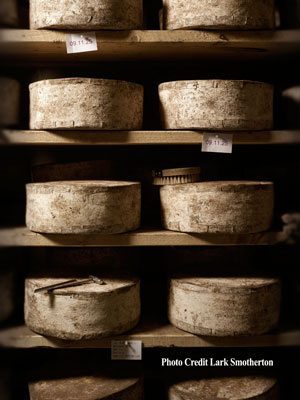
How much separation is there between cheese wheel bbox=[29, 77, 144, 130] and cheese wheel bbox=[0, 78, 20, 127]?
24 cm

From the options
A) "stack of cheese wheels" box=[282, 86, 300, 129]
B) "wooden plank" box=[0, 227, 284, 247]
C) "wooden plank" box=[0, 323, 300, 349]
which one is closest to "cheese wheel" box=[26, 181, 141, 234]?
"wooden plank" box=[0, 227, 284, 247]

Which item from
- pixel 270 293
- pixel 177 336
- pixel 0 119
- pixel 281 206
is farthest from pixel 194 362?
pixel 0 119

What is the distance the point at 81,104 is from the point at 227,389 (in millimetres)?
1394

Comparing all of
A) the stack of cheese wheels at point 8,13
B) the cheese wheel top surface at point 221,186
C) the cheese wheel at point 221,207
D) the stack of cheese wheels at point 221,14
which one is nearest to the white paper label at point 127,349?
the cheese wheel at point 221,207

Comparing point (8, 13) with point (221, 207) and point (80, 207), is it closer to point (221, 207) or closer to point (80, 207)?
point (80, 207)

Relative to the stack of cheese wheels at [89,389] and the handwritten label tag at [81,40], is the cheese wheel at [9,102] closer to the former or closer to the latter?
the handwritten label tag at [81,40]

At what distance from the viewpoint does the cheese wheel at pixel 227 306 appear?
1.69 m

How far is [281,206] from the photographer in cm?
213

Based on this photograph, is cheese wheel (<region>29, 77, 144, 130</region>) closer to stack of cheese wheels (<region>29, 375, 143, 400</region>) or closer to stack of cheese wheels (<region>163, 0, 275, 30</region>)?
stack of cheese wheels (<region>163, 0, 275, 30</region>)

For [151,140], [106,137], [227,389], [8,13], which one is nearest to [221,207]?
[151,140]

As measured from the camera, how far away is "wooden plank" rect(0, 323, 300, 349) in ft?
5.75

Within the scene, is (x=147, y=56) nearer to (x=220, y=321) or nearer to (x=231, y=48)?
(x=231, y=48)

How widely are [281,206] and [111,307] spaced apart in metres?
1.06

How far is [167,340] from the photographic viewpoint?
1780 millimetres
